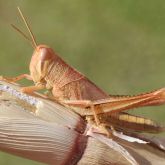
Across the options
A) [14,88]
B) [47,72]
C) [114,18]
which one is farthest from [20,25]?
[14,88]

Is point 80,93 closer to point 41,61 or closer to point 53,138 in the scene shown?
point 41,61

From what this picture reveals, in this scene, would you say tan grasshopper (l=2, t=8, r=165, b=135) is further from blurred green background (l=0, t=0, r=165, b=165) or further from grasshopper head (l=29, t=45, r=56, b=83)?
blurred green background (l=0, t=0, r=165, b=165)

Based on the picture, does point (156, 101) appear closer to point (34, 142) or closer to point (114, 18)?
point (34, 142)

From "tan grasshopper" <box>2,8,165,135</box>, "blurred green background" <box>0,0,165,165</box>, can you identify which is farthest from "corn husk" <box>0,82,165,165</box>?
"blurred green background" <box>0,0,165,165</box>

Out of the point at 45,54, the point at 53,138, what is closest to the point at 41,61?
the point at 45,54

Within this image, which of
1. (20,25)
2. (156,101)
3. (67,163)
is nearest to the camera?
(67,163)

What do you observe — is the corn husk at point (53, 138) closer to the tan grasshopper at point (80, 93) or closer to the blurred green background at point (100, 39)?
the tan grasshopper at point (80, 93)
